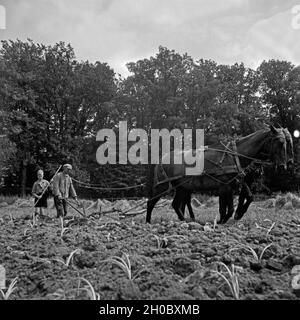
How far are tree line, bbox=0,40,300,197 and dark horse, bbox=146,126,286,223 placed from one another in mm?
21104

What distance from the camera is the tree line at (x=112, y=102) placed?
30.8 meters

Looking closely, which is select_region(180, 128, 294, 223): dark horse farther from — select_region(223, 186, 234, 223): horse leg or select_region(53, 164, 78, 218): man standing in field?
select_region(53, 164, 78, 218): man standing in field

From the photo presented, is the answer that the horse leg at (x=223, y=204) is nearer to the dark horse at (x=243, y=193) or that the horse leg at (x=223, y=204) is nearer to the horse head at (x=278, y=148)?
the dark horse at (x=243, y=193)

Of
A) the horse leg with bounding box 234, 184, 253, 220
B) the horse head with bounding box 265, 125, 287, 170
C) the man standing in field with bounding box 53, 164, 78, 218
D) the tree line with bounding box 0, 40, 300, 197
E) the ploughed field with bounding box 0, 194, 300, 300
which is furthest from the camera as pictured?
the tree line with bounding box 0, 40, 300, 197

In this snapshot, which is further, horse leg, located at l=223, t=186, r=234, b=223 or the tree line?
the tree line

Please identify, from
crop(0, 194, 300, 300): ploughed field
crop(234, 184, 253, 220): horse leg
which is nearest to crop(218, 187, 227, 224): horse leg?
crop(234, 184, 253, 220): horse leg

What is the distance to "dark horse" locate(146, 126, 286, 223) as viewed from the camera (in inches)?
320

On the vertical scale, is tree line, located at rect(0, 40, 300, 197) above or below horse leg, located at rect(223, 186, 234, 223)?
above

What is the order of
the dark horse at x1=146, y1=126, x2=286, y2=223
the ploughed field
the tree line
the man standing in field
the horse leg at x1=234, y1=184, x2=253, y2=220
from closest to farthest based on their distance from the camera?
the ploughed field → the dark horse at x1=146, y1=126, x2=286, y2=223 → the horse leg at x1=234, y1=184, x2=253, y2=220 → the man standing in field → the tree line

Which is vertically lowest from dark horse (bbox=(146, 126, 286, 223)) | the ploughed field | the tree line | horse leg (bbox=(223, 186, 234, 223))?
the ploughed field

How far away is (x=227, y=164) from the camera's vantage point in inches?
333

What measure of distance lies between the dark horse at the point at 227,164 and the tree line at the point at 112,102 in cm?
2110

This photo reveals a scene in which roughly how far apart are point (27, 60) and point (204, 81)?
1471cm
